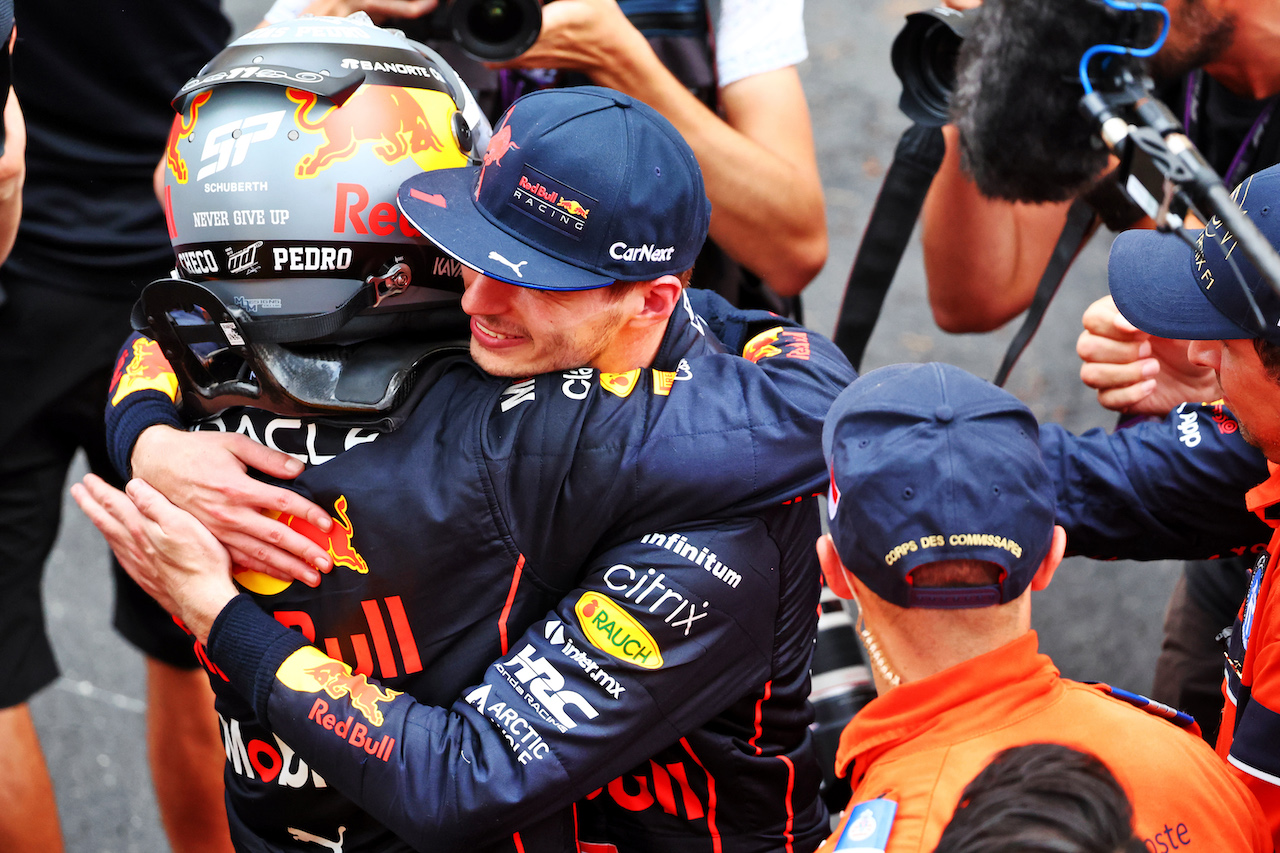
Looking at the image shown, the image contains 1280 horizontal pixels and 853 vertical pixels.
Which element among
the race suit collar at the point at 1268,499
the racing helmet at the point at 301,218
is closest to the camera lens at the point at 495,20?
the racing helmet at the point at 301,218

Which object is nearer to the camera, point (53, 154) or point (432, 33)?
point (432, 33)

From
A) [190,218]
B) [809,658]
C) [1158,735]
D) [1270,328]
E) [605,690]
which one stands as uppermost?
[1270,328]

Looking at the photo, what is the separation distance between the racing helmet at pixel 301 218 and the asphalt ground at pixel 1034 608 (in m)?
2.44

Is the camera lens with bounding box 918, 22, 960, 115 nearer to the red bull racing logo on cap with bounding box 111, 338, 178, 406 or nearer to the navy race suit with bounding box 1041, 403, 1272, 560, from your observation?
the navy race suit with bounding box 1041, 403, 1272, 560

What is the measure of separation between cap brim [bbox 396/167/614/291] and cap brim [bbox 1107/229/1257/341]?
33.5 inches

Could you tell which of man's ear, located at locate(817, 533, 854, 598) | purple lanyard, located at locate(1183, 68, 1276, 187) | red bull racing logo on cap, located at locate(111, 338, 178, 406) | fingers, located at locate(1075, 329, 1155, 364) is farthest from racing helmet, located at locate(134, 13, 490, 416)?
purple lanyard, located at locate(1183, 68, 1276, 187)

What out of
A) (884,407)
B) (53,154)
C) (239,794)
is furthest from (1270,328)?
(53,154)

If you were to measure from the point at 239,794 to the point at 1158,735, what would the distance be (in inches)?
58.3

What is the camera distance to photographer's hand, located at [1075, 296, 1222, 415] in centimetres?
246

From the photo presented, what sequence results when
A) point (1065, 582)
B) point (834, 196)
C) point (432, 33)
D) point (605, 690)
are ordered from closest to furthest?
point (605, 690)
point (432, 33)
point (1065, 582)
point (834, 196)

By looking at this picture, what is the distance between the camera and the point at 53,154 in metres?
2.94

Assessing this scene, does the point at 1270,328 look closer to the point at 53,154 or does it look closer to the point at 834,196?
the point at 53,154

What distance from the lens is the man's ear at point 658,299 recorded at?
6.29 feet

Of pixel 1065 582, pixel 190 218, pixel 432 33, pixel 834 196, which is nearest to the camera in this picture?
→ pixel 190 218
